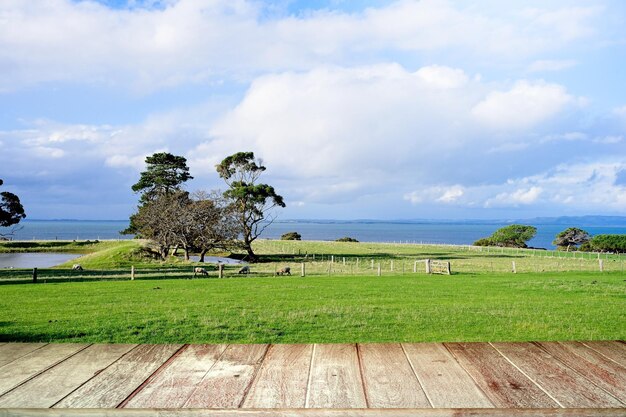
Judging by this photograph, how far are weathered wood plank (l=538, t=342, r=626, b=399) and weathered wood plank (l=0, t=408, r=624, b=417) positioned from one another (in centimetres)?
55

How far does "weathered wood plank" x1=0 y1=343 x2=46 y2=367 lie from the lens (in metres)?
4.48

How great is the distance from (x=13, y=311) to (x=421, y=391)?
44.7 feet

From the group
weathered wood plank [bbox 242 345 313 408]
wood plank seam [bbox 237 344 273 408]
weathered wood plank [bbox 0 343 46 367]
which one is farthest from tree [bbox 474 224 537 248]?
weathered wood plank [bbox 0 343 46 367]

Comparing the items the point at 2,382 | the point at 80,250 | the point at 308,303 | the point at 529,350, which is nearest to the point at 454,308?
the point at 308,303

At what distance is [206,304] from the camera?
15.5 metres

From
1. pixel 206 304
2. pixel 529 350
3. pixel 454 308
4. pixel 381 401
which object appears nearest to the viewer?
pixel 381 401

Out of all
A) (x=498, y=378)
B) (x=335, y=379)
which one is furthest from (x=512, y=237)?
(x=335, y=379)

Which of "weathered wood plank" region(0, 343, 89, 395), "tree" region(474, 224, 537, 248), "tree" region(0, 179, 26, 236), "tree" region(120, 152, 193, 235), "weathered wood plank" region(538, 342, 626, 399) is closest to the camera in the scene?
"weathered wood plank" region(538, 342, 626, 399)

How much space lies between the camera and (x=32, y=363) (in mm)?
4352

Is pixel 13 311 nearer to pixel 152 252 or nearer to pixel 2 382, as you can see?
pixel 2 382

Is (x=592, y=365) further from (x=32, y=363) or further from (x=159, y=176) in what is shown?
(x=159, y=176)

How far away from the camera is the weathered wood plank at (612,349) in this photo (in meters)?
4.53

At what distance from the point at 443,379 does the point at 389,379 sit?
0.41 metres

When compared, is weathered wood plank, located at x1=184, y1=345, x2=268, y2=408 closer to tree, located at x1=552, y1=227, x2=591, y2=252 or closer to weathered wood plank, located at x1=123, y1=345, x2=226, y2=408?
weathered wood plank, located at x1=123, y1=345, x2=226, y2=408
